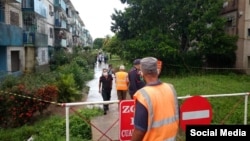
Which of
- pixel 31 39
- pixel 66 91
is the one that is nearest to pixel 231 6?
pixel 31 39

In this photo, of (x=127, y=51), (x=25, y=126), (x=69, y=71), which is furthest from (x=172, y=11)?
(x=25, y=126)

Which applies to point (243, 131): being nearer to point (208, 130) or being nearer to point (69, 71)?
point (208, 130)

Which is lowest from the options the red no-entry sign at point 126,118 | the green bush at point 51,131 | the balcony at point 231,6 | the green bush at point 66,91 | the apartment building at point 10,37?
the green bush at point 51,131

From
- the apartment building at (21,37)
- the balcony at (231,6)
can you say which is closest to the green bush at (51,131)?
the apartment building at (21,37)

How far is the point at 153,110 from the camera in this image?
10.4 ft

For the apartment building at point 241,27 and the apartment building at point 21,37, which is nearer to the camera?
the apartment building at point 21,37

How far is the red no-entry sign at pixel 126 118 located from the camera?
5.29 m

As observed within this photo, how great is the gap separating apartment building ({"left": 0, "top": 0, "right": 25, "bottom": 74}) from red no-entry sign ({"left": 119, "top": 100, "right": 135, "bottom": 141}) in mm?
15233

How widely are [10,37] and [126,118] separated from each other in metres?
17.1

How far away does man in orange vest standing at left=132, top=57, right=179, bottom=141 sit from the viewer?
10.3 ft

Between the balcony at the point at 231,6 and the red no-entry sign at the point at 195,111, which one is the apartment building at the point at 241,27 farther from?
the red no-entry sign at the point at 195,111

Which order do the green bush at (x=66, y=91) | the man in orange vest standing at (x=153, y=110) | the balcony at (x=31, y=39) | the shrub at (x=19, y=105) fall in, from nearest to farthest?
1. the man in orange vest standing at (x=153, y=110)
2. the shrub at (x=19, y=105)
3. the green bush at (x=66, y=91)
4. the balcony at (x=31, y=39)

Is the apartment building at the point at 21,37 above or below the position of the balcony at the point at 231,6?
below

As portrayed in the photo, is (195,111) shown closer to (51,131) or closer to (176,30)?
(51,131)
